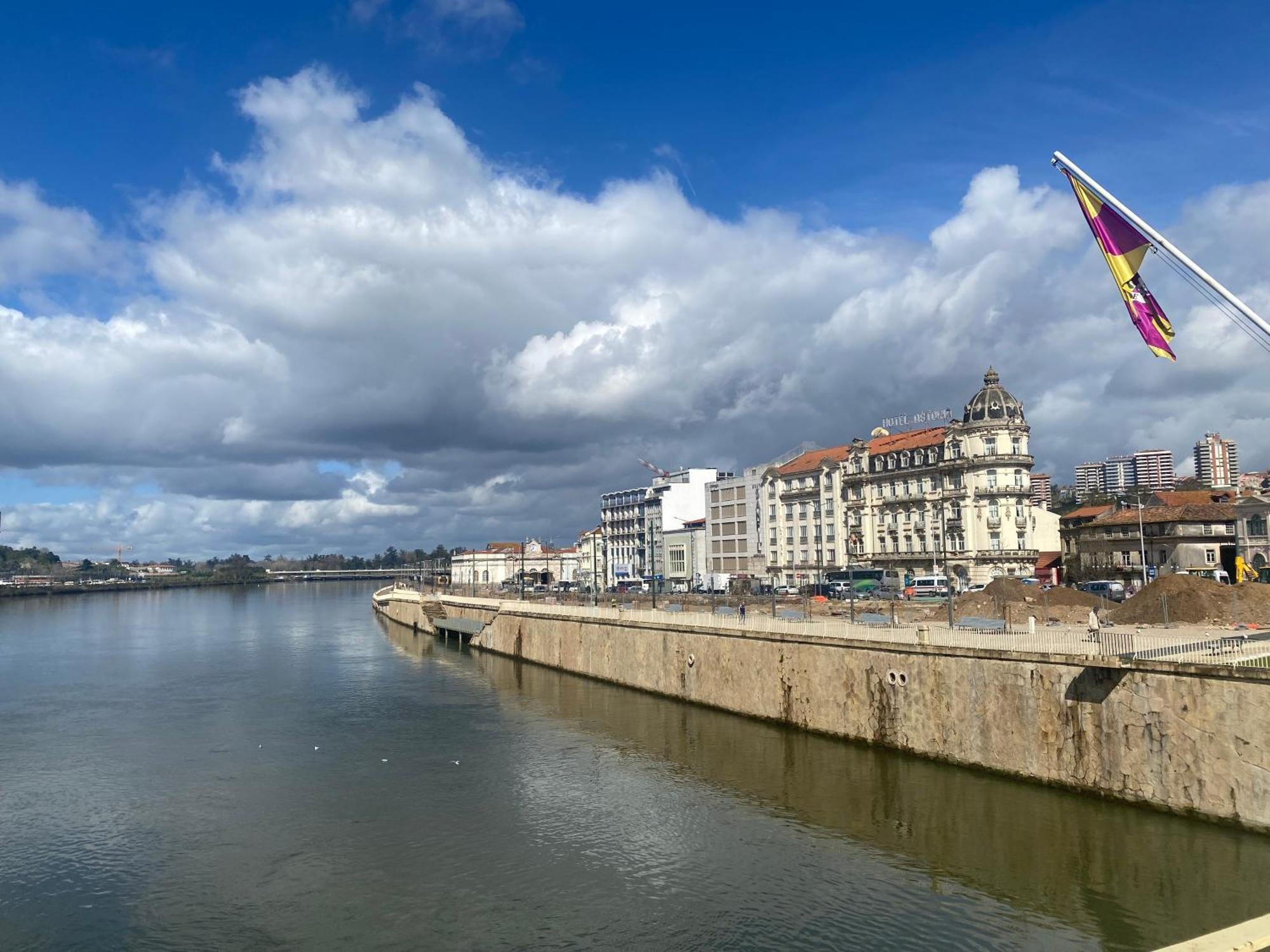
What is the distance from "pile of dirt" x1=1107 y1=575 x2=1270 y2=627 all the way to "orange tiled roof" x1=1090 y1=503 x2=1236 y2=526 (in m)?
40.2

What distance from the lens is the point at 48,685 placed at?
73188 mm

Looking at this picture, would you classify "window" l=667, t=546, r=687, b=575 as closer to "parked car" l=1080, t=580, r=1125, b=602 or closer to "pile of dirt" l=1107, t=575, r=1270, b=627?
"parked car" l=1080, t=580, r=1125, b=602

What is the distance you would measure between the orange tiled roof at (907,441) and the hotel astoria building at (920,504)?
189 millimetres

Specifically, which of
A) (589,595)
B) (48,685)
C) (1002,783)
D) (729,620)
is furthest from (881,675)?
(48,685)

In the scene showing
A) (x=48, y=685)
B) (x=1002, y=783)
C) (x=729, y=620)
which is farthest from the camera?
(x=48, y=685)

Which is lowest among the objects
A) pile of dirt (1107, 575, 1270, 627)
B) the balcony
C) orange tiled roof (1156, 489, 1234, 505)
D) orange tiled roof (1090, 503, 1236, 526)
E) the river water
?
the river water

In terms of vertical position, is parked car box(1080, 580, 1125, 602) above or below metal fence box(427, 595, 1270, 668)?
below

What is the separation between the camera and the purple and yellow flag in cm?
2811

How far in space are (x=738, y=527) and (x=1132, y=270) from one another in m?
117

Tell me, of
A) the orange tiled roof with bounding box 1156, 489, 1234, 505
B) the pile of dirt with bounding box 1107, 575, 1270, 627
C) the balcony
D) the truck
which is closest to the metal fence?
the pile of dirt with bounding box 1107, 575, 1270, 627

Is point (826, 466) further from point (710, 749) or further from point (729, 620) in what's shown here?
point (710, 749)

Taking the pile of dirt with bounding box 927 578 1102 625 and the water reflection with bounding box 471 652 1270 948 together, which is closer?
the water reflection with bounding box 471 652 1270 948

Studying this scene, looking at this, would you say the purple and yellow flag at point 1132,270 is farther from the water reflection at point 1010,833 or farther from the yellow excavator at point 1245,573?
the yellow excavator at point 1245,573

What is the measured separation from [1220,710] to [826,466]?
99598 mm
